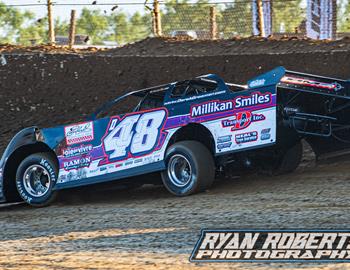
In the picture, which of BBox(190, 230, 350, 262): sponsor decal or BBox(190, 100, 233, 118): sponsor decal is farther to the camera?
BBox(190, 100, 233, 118): sponsor decal

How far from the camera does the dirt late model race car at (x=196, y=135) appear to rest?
9.78m

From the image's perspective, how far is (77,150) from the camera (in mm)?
10930

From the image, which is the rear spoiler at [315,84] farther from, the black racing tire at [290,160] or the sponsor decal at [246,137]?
the black racing tire at [290,160]

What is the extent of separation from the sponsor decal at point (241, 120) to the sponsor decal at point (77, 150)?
1978 mm

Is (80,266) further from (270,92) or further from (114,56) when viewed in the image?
(114,56)

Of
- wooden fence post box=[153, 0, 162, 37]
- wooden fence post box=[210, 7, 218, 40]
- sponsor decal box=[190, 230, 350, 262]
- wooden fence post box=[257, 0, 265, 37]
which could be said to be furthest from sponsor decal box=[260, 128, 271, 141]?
wooden fence post box=[210, 7, 218, 40]

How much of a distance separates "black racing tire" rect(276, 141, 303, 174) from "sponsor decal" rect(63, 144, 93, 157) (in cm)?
261

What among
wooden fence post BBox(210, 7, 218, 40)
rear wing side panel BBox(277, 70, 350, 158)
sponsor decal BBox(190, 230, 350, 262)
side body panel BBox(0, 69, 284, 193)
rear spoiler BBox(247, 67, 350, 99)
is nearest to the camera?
sponsor decal BBox(190, 230, 350, 262)

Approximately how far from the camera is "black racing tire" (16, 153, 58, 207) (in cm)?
1120

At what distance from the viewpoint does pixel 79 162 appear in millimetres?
10953

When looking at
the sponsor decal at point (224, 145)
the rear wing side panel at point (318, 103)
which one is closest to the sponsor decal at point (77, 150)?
the sponsor decal at point (224, 145)

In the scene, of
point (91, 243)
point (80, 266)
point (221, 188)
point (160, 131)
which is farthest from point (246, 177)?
point (80, 266)

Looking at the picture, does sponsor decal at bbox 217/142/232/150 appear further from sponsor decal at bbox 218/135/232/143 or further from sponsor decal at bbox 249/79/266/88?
sponsor decal at bbox 249/79/266/88

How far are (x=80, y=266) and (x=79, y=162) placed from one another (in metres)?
3.72
